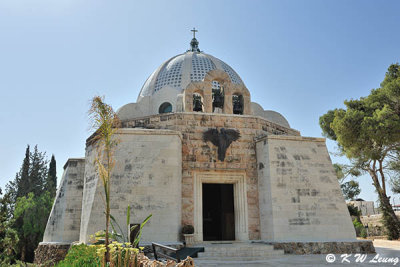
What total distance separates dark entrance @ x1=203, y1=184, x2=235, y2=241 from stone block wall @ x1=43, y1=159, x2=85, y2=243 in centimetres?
461

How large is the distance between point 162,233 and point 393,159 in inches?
498

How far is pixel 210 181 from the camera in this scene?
9844 millimetres

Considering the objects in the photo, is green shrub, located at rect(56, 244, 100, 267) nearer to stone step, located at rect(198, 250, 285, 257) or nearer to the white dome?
stone step, located at rect(198, 250, 285, 257)

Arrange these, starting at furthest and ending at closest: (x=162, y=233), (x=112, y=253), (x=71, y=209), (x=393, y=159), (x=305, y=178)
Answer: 1. (x=393, y=159)
2. (x=71, y=209)
3. (x=305, y=178)
4. (x=162, y=233)
5. (x=112, y=253)

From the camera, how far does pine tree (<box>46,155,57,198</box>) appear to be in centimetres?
2421

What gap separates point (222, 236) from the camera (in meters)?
11.0

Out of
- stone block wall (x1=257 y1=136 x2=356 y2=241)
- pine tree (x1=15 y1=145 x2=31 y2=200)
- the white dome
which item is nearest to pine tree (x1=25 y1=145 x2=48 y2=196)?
pine tree (x1=15 y1=145 x2=31 y2=200)

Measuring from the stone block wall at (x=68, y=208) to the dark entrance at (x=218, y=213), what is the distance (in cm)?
461

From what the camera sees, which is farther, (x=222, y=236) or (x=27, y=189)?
(x=27, y=189)

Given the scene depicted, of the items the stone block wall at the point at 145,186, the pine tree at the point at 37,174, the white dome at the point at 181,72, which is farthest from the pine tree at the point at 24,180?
the stone block wall at the point at 145,186

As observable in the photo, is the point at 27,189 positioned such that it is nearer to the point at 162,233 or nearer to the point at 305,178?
the point at 162,233

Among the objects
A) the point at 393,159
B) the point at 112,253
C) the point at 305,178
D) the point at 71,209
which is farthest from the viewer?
the point at 393,159

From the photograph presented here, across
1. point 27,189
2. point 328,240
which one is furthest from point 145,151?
point 27,189

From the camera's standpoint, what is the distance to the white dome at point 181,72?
1730 cm
